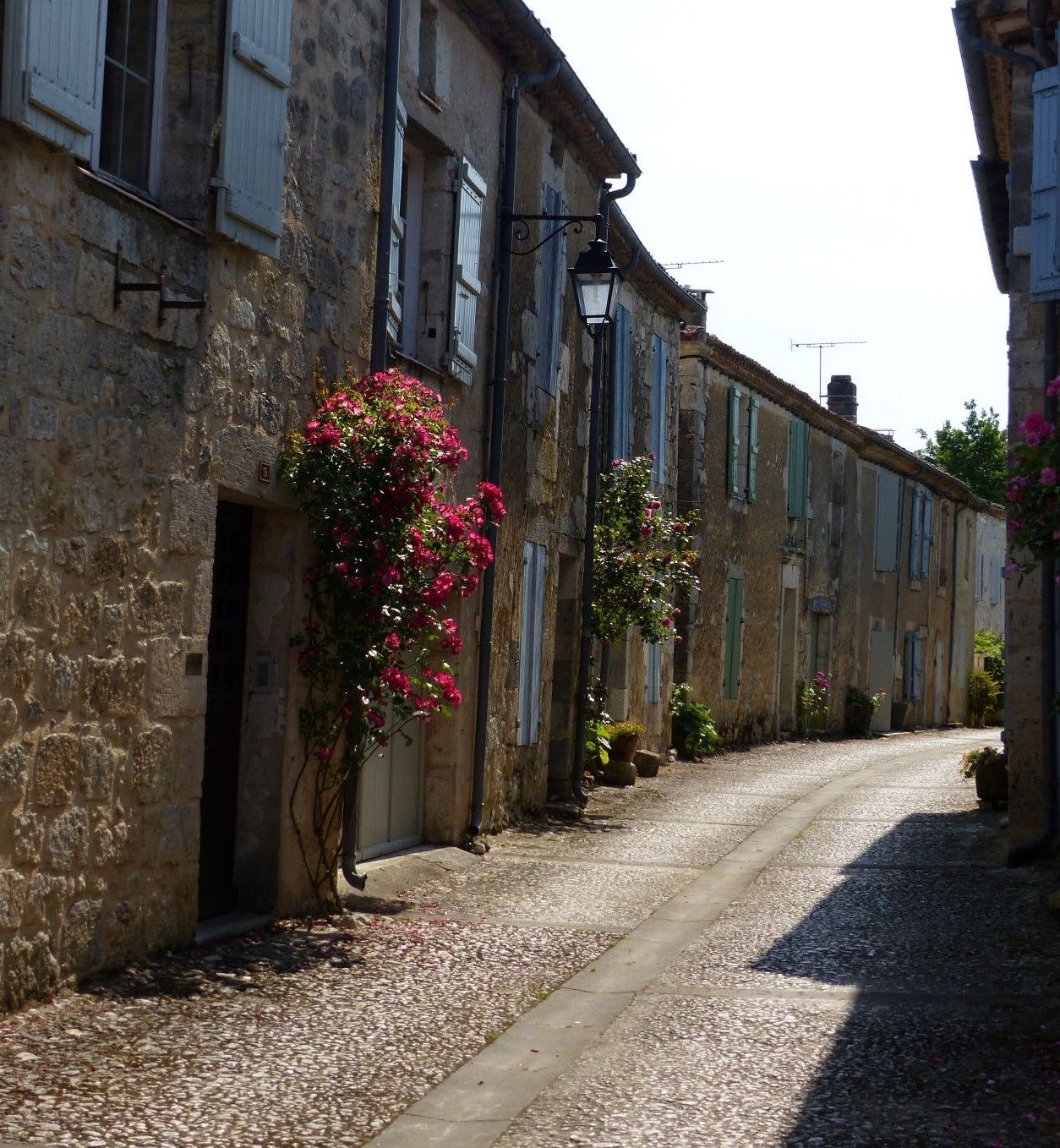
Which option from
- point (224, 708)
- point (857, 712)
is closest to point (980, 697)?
point (857, 712)

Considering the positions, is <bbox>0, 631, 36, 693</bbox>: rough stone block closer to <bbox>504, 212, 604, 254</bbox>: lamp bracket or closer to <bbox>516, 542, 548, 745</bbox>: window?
<bbox>504, 212, 604, 254</bbox>: lamp bracket

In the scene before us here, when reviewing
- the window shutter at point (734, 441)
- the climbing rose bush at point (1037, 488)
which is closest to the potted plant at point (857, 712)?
the window shutter at point (734, 441)

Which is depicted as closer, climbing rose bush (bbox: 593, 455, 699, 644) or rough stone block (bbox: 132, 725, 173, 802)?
rough stone block (bbox: 132, 725, 173, 802)

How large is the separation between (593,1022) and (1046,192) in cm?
467

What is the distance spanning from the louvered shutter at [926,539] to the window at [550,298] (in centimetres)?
1747

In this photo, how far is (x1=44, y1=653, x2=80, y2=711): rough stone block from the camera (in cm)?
505

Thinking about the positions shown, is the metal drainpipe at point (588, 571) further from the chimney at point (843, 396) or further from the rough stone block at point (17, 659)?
the chimney at point (843, 396)

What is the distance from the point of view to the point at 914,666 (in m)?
27.4

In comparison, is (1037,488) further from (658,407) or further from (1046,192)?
(658,407)

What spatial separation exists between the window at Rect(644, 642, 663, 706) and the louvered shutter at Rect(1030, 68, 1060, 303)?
25.3ft

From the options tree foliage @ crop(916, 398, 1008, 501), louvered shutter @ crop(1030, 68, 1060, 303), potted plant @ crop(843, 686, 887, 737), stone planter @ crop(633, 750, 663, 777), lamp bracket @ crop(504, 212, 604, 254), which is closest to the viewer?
louvered shutter @ crop(1030, 68, 1060, 303)

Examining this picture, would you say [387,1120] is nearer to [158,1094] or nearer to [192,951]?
[158,1094]

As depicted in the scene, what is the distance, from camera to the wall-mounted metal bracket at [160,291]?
211 inches

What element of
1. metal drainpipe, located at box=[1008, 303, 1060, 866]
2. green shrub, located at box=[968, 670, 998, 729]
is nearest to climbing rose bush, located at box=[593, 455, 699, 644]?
metal drainpipe, located at box=[1008, 303, 1060, 866]
